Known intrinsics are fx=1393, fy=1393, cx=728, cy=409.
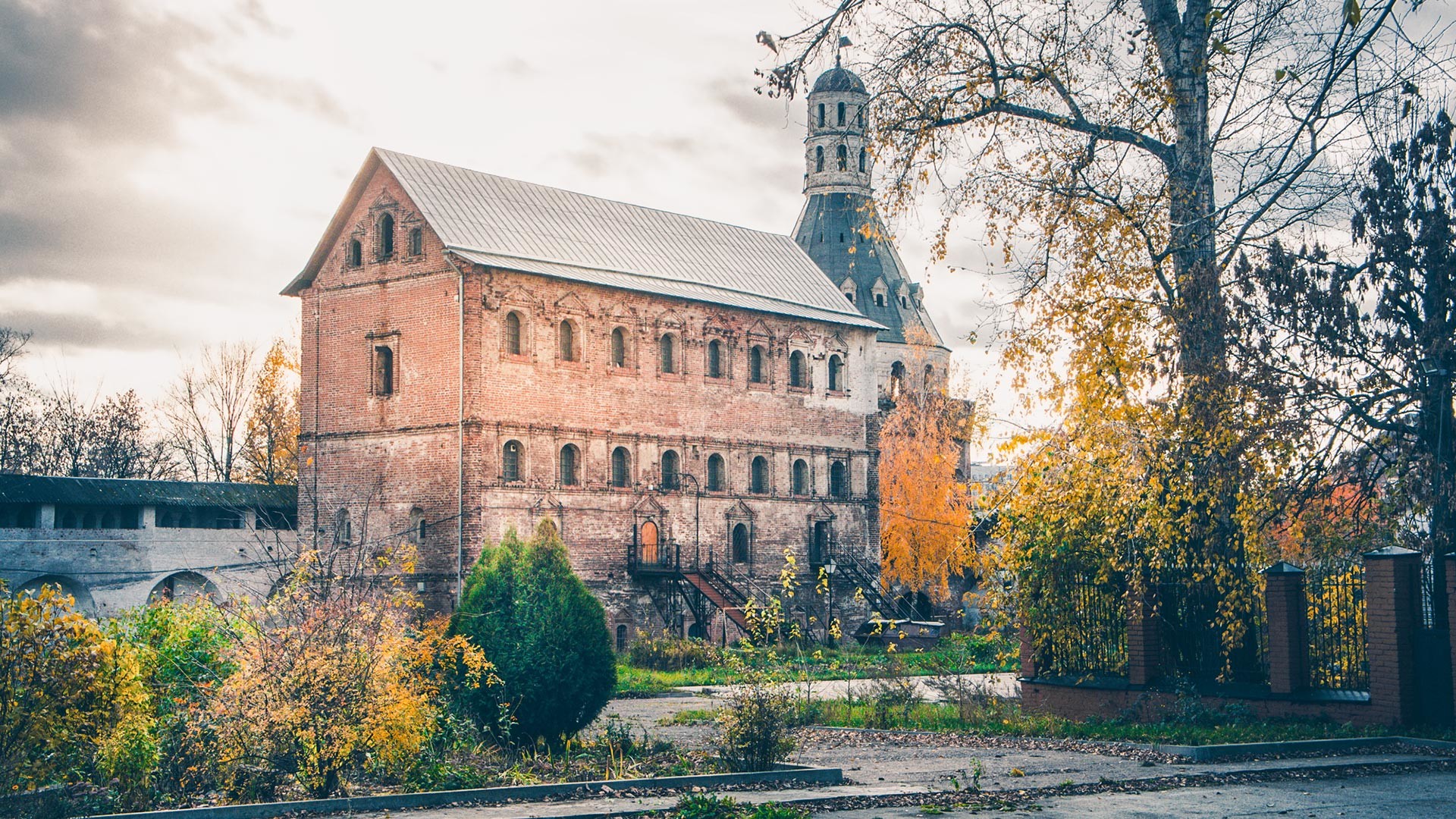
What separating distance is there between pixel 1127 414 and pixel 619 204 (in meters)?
28.4

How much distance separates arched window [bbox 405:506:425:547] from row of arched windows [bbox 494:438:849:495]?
219 cm

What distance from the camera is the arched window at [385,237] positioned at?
35250 millimetres

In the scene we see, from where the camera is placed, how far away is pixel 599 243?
38344 millimetres

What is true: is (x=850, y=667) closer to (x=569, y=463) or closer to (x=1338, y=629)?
(x=569, y=463)

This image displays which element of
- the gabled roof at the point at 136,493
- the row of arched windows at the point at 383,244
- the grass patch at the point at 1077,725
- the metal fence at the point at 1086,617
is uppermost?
the row of arched windows at the point at 383,244

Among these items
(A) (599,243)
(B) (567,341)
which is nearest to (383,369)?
(B) (567,341)

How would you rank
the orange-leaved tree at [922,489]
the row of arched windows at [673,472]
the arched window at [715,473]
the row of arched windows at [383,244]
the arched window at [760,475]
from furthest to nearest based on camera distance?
the orange-leaved tree at [922,489] < the arched window at [760,475] < the arched window at [715,473] < the row of arched windows at [383,244] < the row of arched windows at [673,472]

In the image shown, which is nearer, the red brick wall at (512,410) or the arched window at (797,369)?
the red brick wall at (512,410)

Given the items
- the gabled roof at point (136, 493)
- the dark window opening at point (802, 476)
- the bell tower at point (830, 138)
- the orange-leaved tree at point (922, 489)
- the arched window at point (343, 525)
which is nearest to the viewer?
the gabled roof at point (136, 493)

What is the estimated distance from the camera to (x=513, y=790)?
33.9ft

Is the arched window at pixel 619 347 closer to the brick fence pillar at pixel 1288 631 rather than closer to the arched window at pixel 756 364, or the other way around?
the arched window at pixel 756 364

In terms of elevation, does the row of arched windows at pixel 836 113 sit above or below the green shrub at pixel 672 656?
above

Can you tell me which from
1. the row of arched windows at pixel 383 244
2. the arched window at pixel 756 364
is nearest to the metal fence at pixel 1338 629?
the row of arched windows at pixel 383 244

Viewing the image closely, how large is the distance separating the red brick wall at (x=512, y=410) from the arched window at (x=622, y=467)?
20cm
